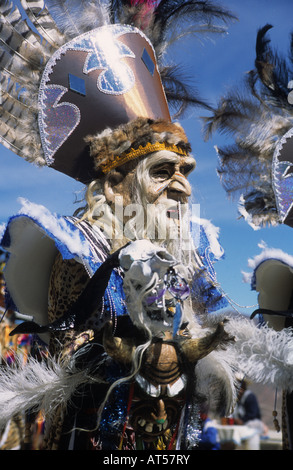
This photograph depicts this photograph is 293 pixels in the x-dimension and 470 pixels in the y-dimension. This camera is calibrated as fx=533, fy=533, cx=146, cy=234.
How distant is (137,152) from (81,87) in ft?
1.66

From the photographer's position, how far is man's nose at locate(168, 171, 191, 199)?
2.58 meters

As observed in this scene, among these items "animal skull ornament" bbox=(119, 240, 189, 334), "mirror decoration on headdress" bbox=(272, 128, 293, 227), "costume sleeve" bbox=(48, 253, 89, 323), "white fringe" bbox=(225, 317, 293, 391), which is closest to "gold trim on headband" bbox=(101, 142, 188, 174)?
"costume sleeve" bbox=(48, 253, 89, 323)

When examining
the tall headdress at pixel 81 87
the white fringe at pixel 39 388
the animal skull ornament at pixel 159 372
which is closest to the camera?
the animal skull ornament at pixel 159 372

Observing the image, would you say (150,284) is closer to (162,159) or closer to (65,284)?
(65,284)

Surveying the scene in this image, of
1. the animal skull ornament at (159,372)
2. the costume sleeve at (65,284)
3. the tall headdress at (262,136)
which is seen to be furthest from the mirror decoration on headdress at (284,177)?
the costume sleeve at (65,284)

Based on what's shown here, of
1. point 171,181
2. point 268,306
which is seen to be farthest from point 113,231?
point 268,306

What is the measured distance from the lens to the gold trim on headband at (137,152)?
2557 millimetres

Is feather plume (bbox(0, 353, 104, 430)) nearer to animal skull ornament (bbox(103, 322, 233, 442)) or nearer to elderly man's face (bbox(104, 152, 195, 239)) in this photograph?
animal skull ornament (bbox(103, 322, 233, 442))

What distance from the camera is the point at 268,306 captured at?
2963 mm

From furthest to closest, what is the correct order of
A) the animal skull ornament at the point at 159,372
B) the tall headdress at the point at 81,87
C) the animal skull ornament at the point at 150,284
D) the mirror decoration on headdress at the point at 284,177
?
the mirror decoration on headdress at the point at 284,177 < the tall headdress at the point at 81,87 < the animal skull ornament at the point at 159,372 < the animal skull ornament at the point at 150,284

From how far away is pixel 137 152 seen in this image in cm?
257

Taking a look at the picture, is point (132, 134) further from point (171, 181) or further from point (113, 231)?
point (113, 231)

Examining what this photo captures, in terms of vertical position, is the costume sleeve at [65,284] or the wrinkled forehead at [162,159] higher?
Answer: the wrinkled forehead at [162,159]

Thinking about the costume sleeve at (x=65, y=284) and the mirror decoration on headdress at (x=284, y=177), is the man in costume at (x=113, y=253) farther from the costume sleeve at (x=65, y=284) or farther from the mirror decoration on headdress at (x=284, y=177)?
the mirror decoration on headdress at (x=284, y=177)
